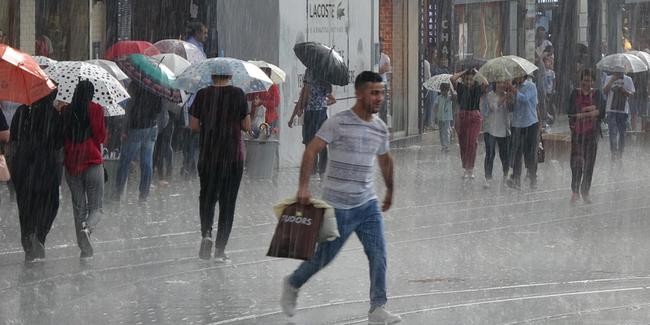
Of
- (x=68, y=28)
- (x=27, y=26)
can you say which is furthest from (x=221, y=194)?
(x=68, y=28)

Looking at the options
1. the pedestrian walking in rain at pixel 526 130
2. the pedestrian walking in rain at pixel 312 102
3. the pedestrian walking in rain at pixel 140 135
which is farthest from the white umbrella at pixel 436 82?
the pedestrian walking in rain at pixel 140 135

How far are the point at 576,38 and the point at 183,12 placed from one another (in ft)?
58.2

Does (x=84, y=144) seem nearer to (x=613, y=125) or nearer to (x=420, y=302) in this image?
(x=420, y=302)

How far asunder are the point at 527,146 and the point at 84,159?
830cm

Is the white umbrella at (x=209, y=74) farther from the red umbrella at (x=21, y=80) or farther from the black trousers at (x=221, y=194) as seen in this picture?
the red umbrella at (x=21, y=80)

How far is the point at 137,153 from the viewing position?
1698 centimetres

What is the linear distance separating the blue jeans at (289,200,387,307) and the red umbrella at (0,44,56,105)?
3811 millimetres

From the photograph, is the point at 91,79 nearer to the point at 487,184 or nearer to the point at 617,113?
the point at 487,184

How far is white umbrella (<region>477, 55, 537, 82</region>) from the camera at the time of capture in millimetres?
19906

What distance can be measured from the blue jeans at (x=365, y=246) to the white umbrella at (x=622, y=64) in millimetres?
15088

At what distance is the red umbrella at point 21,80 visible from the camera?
482 inches

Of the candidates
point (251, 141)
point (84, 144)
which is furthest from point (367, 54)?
point (84, 144)

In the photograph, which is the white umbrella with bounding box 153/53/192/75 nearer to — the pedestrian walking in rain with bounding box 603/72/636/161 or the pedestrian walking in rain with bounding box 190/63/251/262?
the pedestrian walking in rain with bounding box 190/63/251/262

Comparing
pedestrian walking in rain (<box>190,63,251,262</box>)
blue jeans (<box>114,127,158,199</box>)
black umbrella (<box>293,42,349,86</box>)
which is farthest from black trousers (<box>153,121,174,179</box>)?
pedestrian walking in rain (<box>190,63,251,262</box>)
